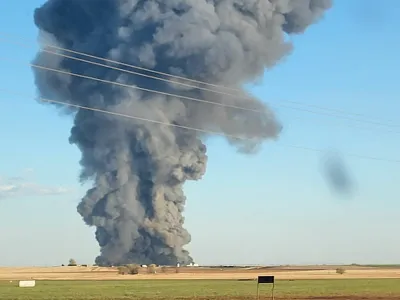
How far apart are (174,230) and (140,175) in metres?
9.17

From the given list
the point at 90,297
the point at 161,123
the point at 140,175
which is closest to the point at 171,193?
the point at 140,175

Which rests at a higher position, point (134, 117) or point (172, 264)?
point (134, 117)

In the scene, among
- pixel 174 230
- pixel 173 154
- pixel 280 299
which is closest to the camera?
pixel 280 299

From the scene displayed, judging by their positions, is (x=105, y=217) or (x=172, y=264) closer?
(x=105, y=217)

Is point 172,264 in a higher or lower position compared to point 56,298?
higher

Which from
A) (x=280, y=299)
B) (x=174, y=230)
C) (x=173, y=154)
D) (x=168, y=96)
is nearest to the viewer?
(x=280, y=299)

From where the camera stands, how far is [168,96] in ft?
302

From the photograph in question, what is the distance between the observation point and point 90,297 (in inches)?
1970

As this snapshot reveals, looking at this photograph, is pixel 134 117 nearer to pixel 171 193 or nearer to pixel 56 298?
pixel 171 193

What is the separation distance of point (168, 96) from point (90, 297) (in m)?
45.0

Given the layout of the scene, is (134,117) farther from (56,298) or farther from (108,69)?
(56,298)

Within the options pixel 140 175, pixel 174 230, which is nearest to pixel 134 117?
pixel 140 175

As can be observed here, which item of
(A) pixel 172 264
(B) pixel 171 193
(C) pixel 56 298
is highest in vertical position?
(B) pixel 171 193

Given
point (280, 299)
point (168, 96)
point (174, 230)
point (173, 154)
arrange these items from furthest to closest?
point (174, 230)
point (173, 154)
point (168, 96)
point (280, 299)
